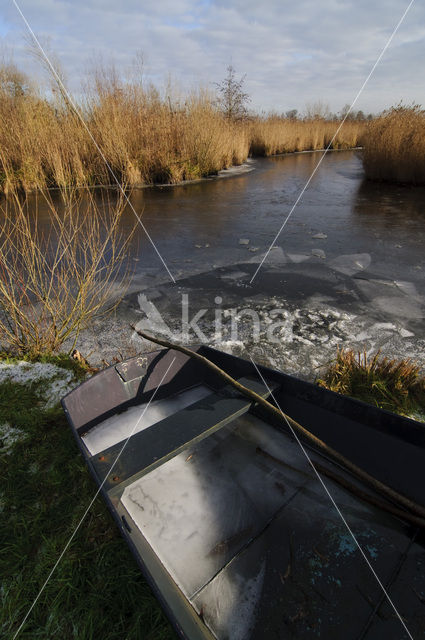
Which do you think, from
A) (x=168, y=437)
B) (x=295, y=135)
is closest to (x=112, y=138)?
(x=168, y=437)

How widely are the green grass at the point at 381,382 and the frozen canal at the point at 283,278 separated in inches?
8.1

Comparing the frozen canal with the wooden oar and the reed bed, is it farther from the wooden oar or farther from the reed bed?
the reed bed

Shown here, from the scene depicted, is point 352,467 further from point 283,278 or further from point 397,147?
point 397,147

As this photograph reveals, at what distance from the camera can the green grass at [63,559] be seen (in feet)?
3.68

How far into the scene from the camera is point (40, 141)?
737cm

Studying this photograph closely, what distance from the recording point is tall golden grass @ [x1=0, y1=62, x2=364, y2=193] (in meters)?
7.41

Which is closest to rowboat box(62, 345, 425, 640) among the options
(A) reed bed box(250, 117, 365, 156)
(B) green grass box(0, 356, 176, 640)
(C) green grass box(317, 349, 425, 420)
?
(B) green grass box(0, 356, 176, 640)

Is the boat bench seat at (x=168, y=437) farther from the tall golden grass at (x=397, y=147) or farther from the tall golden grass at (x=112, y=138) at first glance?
the tall golden grass at (x=397, y=147)

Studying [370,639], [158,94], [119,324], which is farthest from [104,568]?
[158,94]

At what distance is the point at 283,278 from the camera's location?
13.1 ft

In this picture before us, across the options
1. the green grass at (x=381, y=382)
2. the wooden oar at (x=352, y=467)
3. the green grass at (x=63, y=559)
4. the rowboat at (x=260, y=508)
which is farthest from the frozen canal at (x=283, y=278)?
the green grass at (x=63, y=559)

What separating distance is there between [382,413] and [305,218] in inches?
229

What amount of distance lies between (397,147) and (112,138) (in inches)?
287

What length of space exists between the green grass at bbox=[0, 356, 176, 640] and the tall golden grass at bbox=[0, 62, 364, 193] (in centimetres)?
583
